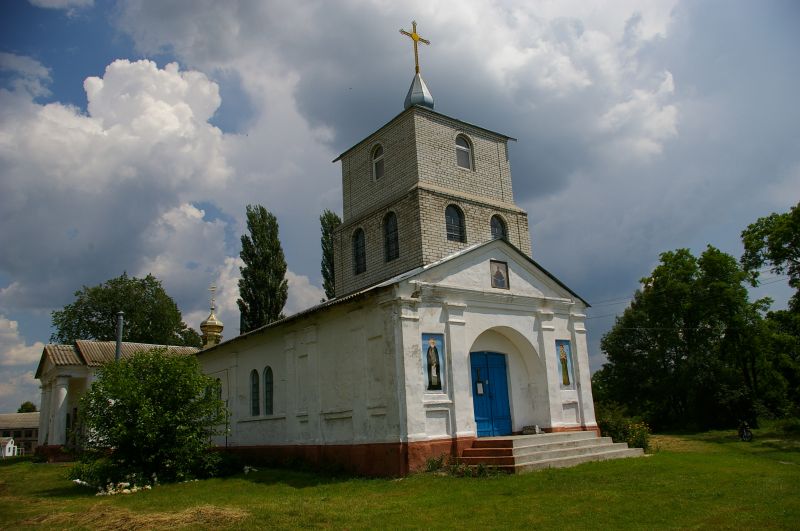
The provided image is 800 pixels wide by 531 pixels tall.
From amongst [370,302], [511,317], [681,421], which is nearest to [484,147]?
[511,317]

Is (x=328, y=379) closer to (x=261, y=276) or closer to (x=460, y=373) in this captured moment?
(x=460, y=373)

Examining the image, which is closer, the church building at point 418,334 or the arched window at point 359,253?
the church building at point 418,334

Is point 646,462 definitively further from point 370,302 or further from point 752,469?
point 370,302

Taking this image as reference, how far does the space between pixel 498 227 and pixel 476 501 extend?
37.4 feet

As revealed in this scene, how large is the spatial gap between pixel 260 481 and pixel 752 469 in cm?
1100

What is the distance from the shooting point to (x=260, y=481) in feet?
48.9

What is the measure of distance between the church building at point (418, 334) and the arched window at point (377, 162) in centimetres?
7

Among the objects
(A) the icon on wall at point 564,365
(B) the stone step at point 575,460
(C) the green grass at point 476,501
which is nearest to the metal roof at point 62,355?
(C) the green grass at point 476,501

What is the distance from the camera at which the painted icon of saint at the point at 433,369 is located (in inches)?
557

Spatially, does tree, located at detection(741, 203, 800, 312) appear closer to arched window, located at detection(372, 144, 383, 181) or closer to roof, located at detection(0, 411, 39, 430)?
arched window, located at detection(372, 144, 383, 181)

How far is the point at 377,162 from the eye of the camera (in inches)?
828

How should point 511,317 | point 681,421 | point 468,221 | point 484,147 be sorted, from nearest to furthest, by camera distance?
point 511,317, point 468,221, point 484,147, point 681,421

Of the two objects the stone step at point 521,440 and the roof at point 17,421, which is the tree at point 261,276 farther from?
the roof at point 17,421

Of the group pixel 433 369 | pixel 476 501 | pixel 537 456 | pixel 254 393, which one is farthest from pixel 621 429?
pixel 254 393
